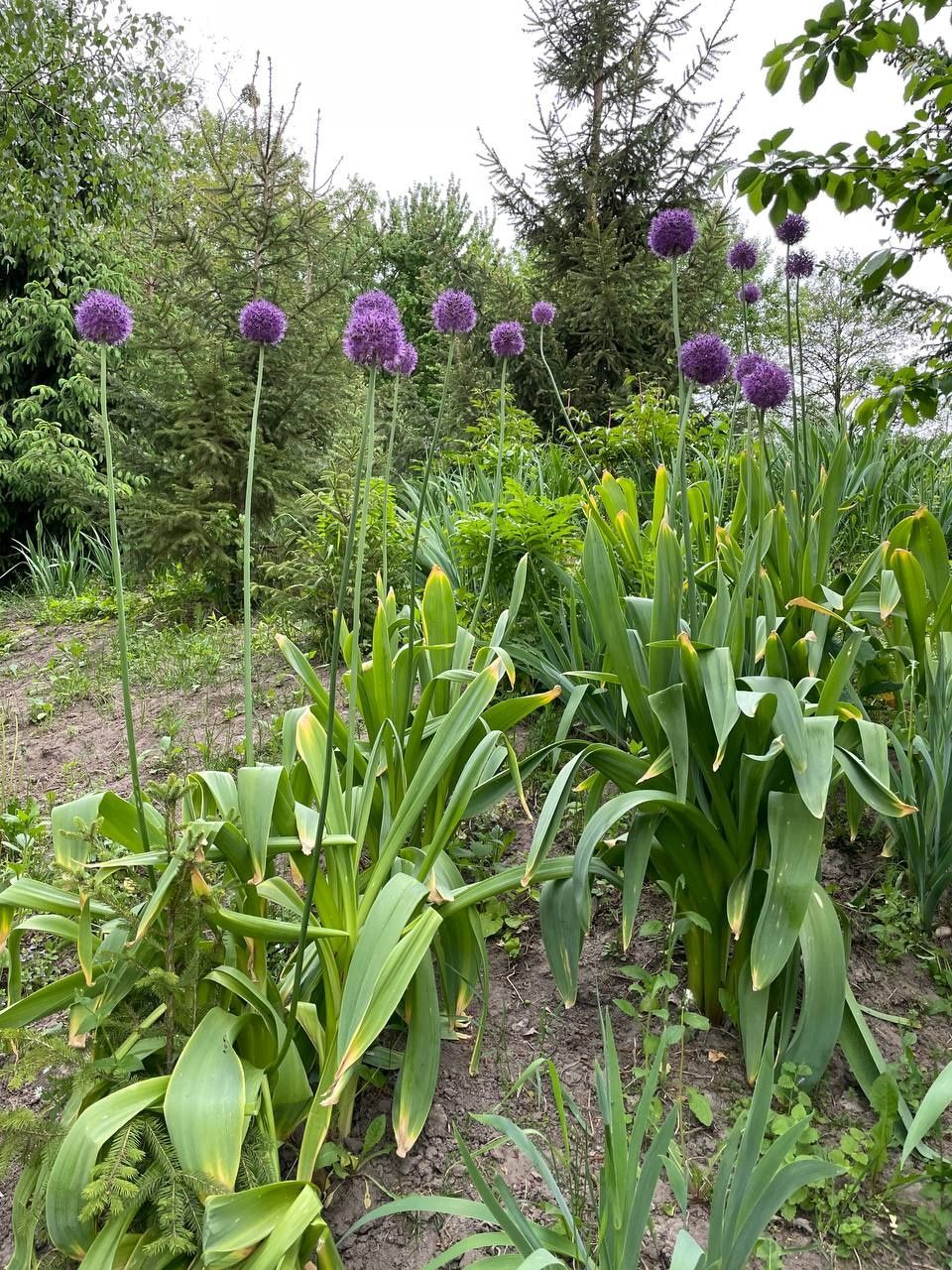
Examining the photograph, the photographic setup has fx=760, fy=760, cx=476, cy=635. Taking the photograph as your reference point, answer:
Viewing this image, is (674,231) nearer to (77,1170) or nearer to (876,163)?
(876,163)

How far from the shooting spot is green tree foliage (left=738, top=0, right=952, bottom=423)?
1.42 metres

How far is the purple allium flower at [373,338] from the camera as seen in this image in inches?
53.9

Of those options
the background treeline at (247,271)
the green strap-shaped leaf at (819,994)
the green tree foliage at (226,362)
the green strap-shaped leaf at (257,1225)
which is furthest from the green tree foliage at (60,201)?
the green strap-shaped leaf at (819,994)

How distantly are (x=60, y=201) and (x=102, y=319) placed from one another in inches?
230

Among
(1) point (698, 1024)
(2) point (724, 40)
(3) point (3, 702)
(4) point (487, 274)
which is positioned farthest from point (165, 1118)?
(2) point (724, 40)

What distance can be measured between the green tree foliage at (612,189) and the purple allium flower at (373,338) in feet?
18.6

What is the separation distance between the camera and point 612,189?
7.29 meters

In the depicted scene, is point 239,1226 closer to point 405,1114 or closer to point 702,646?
point 405,1114

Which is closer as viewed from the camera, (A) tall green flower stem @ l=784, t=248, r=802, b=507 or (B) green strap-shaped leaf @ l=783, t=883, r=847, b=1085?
(B) green strap-shaped leaf @ l=783, t=883, r=847, b=1085

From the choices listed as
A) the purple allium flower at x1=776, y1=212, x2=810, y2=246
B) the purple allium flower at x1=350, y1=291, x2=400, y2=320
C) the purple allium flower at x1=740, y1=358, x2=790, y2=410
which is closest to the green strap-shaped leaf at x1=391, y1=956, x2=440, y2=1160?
the purple allium flower at x1=350, y1=291, x2=400, y2=320

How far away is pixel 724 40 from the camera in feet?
21.6

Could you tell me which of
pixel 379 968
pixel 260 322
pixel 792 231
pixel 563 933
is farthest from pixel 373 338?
pixel 792 231

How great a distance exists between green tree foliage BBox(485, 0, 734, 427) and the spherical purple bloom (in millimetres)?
5670

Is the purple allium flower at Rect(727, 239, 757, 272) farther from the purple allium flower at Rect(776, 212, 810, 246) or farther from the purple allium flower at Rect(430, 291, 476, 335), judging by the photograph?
the purple allium flower at Rect(430, 291, 476, 335)
